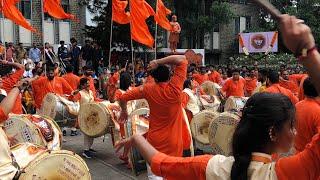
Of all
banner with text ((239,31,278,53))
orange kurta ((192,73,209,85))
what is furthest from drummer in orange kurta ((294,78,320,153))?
banner with text ((239,31,278,53))

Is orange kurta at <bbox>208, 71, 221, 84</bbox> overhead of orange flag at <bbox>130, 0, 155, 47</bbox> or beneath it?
beneath

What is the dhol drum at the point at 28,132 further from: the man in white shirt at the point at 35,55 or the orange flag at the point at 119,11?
the man in white shirt at the point at 35,55

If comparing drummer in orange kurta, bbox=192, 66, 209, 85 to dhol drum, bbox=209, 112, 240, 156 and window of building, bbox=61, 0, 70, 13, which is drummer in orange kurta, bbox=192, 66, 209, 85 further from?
dhol drum, bbox=209, 112, 240, 156

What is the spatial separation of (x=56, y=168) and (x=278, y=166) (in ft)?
9.69

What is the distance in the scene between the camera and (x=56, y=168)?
4.65 metres

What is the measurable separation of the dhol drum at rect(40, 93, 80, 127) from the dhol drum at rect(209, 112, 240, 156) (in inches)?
141

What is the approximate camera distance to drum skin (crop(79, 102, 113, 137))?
9.15 m

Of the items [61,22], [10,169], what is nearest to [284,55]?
[61,22]

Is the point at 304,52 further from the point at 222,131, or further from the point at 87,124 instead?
the point at 87,124

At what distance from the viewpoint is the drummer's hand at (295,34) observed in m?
1.65

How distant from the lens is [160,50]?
2662 centimetres

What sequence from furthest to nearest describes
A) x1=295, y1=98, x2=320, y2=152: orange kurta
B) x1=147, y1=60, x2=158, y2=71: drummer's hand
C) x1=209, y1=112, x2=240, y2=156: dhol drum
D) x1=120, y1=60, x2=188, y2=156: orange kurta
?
x1=209, y1=112, x2=240, y2=156: dhol drum, x1=120, y1=60, x2=188, y2=156: orange kurta, x1=147, y1=60, x2=158, y2=71: drummer's hand, x1=295, y1=98, x2=320, y2=152: orange kurta

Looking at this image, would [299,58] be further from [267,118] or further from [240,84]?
[240,84]

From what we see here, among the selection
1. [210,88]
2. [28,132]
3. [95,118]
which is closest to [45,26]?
[210,88]
